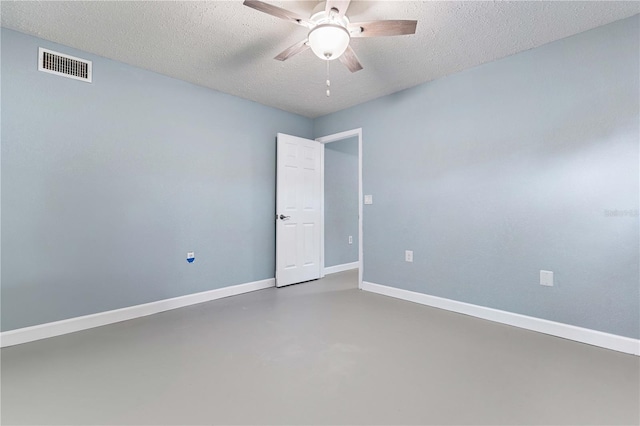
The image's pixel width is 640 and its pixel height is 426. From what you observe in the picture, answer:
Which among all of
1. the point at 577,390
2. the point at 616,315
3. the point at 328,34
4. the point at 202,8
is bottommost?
the point at 577,390

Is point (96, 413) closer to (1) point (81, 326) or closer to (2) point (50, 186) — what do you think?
(1) point (81, 326)

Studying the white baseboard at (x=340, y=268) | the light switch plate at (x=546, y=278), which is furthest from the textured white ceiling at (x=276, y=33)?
the white baseboard at (x=340, y=268)

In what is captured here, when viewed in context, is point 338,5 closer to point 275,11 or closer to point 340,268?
point 275,11

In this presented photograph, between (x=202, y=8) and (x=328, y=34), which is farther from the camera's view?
(x=202, y=8)

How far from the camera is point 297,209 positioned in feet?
13.8

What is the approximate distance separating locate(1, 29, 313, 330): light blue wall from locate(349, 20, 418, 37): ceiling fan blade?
214 cm

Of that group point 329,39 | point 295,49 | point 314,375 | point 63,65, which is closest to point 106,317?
point 314,375

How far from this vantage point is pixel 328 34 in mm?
1857

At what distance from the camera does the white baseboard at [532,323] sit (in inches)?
84.7

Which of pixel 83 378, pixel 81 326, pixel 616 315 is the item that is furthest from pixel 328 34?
pixel 81 326

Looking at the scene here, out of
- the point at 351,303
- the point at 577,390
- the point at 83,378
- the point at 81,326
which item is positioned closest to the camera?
the point at 577,390

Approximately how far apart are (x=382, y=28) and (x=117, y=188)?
8.78 ft

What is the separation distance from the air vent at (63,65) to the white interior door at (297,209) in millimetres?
2092

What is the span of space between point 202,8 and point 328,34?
3.15ft
